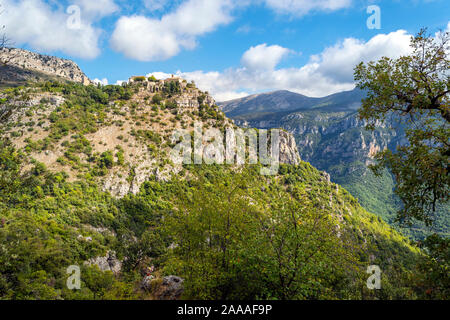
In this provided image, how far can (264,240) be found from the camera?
1019 cm

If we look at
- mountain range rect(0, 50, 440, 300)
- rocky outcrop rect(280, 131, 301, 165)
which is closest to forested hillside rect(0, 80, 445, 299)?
mountain range rect(0, 50, 440, 300)

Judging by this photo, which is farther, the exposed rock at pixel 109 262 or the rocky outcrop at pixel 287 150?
the rocky outcrop at pixel 287 150

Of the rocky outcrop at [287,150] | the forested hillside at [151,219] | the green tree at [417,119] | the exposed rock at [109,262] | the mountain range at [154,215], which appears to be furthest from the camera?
the rocky outcrop at [287,150]

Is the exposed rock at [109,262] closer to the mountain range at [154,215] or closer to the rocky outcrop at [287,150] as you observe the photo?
the mountain range at [154,215]

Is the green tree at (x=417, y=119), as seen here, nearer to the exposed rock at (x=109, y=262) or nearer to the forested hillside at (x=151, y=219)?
the forested hillside at (x=151, y=219)

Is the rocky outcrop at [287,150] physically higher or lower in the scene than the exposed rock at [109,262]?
higher

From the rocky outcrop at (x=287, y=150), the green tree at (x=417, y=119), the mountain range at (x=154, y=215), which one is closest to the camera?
the green tree at (x=417, y=119)

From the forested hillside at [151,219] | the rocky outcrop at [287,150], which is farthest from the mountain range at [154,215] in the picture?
the rocky outcrop at [287,150]

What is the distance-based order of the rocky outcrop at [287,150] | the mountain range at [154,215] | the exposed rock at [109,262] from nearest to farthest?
the mountain range at [154,215] → the exposed rock at [109,262] → the rocky outcrop at [287,150]

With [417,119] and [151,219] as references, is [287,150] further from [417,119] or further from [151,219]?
[417,119]

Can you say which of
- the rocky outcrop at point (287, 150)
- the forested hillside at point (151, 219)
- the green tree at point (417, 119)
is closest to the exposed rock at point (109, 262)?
the forested hillside at point (151, 219)

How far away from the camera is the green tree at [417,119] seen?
7.35 meters

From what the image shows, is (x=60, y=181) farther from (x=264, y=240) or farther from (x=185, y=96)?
(x=185, y=96)
